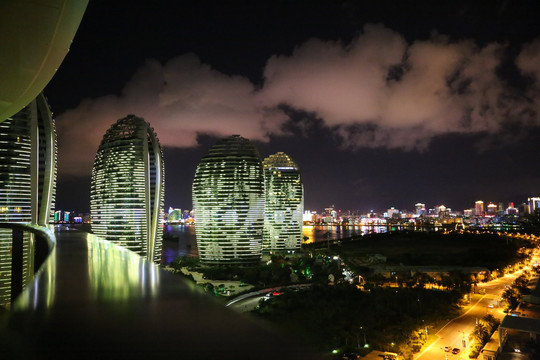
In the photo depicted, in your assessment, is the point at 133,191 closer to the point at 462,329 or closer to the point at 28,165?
the point at 28,165

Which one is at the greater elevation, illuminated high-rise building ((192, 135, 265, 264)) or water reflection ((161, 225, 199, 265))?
illuminated high-rise building ((192, 135, 265, 264))

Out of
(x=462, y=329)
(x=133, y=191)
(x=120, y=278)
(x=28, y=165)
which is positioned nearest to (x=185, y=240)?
(x=133, y=191)

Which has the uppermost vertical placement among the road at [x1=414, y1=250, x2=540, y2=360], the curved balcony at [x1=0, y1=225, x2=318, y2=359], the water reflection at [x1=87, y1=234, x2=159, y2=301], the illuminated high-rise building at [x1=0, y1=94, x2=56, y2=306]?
the illuminated high-rise building at [x1=0, y1=94, x2=56, y2=306]

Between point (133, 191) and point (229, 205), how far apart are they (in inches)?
450

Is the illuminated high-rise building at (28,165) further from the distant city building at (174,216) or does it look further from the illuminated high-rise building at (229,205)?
the distant city building at (174,216)

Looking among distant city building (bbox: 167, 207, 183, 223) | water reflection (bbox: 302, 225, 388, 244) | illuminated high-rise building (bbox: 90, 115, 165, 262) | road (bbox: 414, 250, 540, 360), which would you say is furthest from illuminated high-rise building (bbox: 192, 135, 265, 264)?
distant city building (bbox: 167, 207, 183, 223)

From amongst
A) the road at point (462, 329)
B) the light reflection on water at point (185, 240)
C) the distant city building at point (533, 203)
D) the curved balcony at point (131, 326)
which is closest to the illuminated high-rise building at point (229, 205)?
the light reflection on water at point (185, 240)

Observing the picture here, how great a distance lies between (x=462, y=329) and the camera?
19000 millimetres

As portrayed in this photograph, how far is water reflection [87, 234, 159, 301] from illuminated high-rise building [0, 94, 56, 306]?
49.5 ft

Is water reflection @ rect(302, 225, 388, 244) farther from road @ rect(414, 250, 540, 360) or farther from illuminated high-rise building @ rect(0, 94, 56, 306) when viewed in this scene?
illuminated high-rise building @ rect(0, 94, 56, 306)

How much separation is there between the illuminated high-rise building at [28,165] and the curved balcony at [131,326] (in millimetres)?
16136

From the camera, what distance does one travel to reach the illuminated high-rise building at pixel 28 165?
1616 cm

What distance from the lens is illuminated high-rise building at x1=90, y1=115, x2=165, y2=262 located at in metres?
30.4

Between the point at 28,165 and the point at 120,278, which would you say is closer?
the point at 120,278
